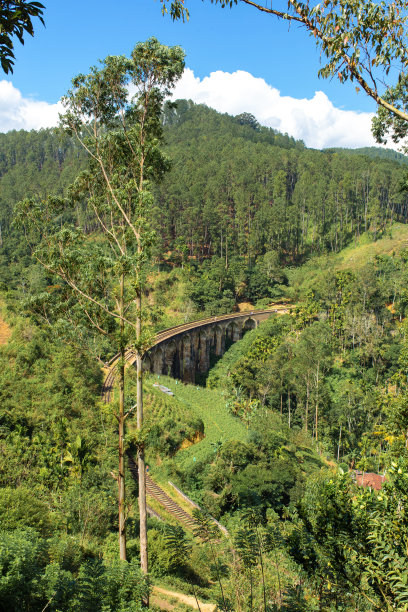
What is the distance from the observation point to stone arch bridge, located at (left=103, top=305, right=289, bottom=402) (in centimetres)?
3766

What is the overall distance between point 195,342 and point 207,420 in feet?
54.5

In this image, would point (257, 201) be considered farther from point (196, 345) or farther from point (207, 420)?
point (207, 420)

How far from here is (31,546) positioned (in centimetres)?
630

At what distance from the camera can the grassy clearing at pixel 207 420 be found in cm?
2288

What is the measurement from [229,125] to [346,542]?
144454 mm

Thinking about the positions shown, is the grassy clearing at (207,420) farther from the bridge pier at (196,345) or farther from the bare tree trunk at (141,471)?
the bare tree trunk at (141,471)

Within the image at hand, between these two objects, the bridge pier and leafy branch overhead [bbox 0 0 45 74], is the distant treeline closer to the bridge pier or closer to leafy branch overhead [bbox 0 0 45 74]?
the bridge pier

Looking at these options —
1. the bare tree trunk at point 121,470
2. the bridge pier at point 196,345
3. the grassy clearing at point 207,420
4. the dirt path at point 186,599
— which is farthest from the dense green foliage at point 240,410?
the bridge pier at point 196,345

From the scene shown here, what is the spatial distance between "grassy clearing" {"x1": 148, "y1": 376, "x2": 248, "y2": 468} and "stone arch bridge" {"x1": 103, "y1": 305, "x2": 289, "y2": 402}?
3228 mm

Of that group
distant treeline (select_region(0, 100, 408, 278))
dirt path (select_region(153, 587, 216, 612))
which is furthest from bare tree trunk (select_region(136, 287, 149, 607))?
distant treeline (select_region(0, 100, 408, 278))

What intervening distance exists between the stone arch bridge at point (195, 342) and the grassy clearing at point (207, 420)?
10.6 feet

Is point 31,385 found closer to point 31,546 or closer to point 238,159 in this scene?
point 31,546

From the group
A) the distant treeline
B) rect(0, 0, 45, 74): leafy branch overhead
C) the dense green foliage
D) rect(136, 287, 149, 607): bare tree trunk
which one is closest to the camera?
rect(0, 0, 45, 74): leafy branch overhead

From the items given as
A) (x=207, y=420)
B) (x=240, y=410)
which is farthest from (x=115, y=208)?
(x=240, y=410)
